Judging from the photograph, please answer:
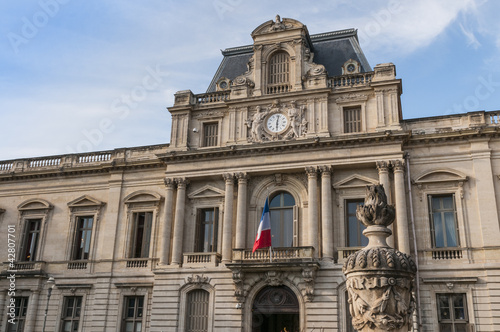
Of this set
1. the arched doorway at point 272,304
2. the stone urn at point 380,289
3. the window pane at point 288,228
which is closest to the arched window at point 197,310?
the arched doorway at point 272,304

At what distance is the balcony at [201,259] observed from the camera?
2475 cm

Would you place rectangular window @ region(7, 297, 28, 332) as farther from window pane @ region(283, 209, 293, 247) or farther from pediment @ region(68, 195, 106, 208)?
window pane @ region(283, 209, 293, 247)

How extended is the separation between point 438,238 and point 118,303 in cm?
1608

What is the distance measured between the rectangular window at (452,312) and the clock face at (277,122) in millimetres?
10732

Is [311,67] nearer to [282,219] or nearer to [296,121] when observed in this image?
[296,121]

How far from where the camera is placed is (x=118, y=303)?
2656 centimetres

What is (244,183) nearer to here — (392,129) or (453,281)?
(392,129)

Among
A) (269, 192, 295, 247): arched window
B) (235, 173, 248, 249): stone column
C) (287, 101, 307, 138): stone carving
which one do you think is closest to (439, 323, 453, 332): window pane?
(269, 192, 295, 247): arched window

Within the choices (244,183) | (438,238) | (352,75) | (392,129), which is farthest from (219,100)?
(438,238)

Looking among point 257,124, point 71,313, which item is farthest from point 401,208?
point 71,313

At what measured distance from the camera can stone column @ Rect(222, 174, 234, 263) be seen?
2466cm

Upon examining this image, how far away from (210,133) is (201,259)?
273 inches

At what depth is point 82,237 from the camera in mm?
29188

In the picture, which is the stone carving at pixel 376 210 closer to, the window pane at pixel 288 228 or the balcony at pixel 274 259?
the balcony at pixel 274 259
